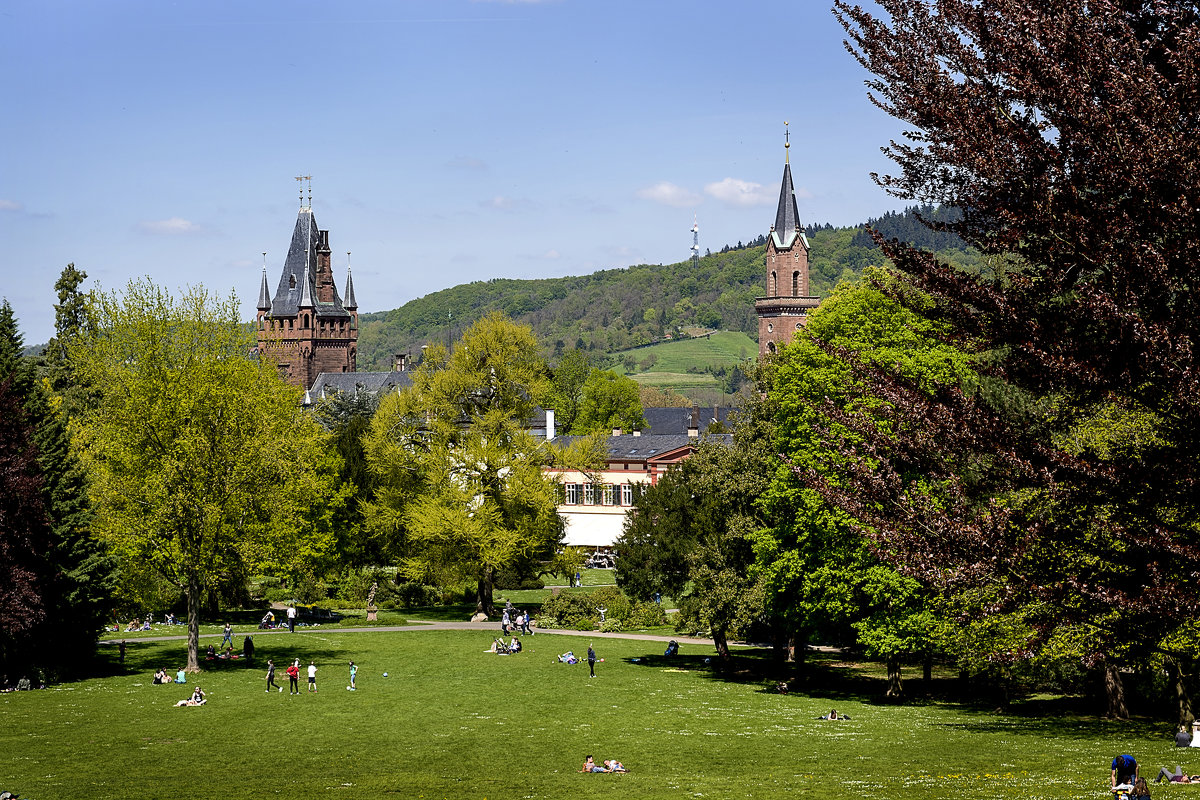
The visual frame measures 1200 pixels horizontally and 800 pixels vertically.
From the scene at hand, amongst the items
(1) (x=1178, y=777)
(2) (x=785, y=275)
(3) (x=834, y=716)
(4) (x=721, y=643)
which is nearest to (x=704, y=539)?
(4) (x=721, y=643)

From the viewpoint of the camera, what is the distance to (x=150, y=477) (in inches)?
1789

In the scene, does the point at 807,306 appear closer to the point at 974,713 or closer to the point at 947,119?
the point at 974,713

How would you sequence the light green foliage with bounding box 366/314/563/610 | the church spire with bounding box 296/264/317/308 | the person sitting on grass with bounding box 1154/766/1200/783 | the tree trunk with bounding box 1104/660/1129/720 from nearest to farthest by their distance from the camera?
the person sitting on grass with bounding box 1154/766/1200/783, the tree trunk with bounding box 1104/660/1129/720, the light green foliage with bounding box 366/314/563/610, the church spire with bounding box 296/264/317/308

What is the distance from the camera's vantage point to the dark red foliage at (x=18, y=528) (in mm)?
38469

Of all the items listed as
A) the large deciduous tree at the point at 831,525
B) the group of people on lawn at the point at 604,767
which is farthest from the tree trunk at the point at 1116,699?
the group of people on lawn at the point at 604,767

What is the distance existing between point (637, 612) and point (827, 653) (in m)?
12.2

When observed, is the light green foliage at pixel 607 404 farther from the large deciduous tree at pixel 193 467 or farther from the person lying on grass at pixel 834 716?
the person lying on grass at pixel 834 716

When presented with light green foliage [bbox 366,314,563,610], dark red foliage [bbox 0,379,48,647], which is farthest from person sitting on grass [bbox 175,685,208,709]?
light green foliage [bbox 366,314,563,610]

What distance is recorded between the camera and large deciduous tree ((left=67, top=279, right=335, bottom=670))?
4566 cm

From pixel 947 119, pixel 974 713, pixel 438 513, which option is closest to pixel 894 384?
pixel 947 119

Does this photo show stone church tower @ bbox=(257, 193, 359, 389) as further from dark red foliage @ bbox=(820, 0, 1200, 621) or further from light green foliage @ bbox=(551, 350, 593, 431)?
dark red foliage @ bbox=(820, 0, 1200, 621)

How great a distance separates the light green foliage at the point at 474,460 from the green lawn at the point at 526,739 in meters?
14.2

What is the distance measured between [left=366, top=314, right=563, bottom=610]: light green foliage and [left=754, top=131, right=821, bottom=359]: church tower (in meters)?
81.4

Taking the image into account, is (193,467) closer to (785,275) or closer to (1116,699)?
(1116,699)
